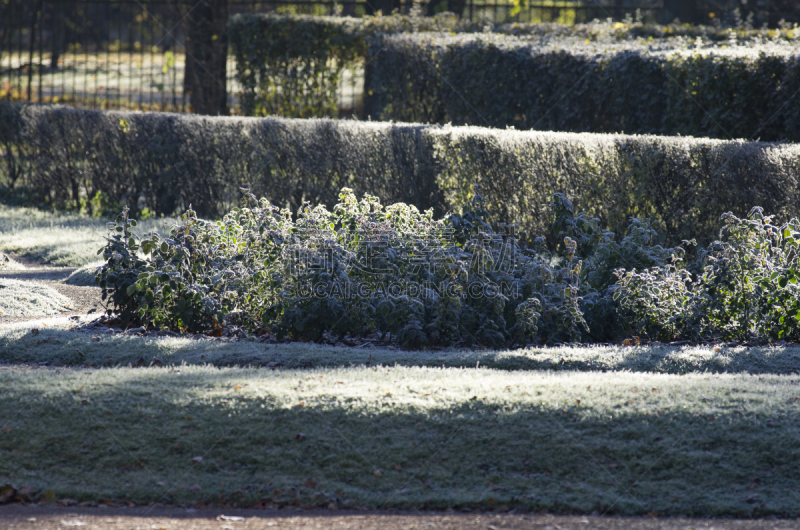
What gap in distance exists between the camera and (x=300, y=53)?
14.2 metres

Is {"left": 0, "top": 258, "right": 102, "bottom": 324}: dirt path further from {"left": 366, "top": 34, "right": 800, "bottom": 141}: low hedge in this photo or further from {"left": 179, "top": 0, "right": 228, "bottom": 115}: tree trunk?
{"left": 366, "top": 34, "right": 800, "bottom": 141}: low hedge

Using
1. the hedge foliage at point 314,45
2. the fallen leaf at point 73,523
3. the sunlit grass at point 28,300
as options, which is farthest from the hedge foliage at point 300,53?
the fallen leaf at point 73,523

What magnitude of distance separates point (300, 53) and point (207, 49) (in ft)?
5.52

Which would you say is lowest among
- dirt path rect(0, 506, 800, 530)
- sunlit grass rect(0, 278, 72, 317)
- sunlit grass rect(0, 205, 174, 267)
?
dirt path rect(0, 506, 800, 530)

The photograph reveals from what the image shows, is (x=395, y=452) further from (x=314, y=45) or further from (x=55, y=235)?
(x=314, y=45)

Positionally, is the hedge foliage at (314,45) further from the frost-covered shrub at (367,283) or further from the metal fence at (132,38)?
the frost-covered shrub at (367,283)

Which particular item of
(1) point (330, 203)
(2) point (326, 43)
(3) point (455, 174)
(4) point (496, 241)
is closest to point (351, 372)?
(4) point (496, 241)

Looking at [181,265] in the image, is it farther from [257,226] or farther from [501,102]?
[501,102]

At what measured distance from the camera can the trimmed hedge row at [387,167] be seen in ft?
23.0

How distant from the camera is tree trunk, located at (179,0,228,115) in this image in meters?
13.6

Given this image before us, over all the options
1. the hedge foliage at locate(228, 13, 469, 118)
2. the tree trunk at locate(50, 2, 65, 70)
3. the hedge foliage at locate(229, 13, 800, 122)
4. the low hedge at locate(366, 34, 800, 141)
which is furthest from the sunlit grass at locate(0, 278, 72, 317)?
the tree trunk at locate(50, 2, 65, 70)

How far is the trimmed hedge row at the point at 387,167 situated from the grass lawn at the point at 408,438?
8.39ft

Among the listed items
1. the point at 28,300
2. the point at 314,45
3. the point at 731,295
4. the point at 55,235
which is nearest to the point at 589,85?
the point at 731,295

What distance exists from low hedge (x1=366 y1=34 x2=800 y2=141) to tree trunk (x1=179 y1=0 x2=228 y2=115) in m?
2.70
